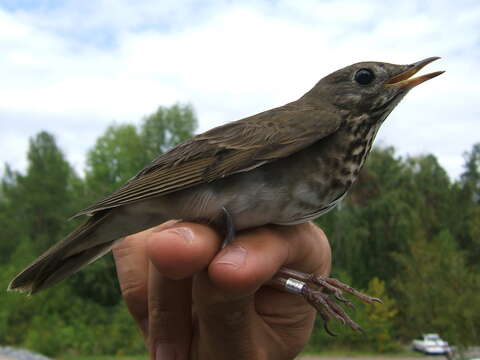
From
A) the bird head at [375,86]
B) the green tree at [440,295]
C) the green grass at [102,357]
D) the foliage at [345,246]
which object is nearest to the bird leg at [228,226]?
the bird head at [375,86]

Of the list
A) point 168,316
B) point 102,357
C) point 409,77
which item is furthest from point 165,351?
point 102,357

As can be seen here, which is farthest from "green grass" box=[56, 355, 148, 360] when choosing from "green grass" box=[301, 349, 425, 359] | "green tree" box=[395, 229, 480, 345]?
"green tree" box=[395, 229, 480, 345]

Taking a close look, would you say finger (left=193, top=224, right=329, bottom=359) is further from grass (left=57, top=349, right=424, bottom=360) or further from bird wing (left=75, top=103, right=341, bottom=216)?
grass (left=57, top=349, right=424, bottom=360)

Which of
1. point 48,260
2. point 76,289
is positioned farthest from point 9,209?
point 48,260

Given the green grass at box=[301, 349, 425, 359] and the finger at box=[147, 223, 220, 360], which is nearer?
the finger at box=[147, 223, 220, 360]

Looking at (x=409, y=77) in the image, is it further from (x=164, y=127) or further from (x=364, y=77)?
(x=164, y=127)

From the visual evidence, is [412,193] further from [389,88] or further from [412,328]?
[389,88]
